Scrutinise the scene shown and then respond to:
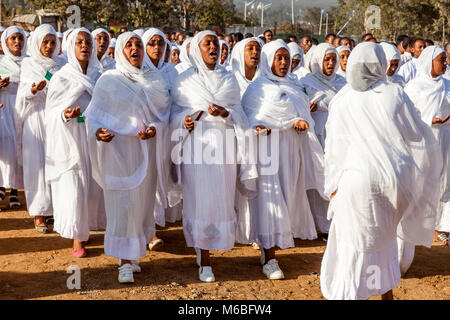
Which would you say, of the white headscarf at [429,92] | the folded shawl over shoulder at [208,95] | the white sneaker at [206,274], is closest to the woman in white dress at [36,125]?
the folded shawl over shoulder at [208,95]

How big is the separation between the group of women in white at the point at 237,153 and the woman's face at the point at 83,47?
0.01 meters

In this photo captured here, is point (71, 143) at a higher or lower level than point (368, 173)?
higher

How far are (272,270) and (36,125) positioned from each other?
349cm

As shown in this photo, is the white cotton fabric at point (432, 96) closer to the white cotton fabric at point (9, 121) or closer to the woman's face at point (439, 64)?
the woman's face at point (439, 64)

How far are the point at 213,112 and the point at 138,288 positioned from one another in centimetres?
180

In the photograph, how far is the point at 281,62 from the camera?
564 centimetres

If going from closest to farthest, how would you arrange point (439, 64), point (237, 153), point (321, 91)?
point (237, 153) < point (439, 64) < point (321, 91)

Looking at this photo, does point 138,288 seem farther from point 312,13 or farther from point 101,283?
point 312,13

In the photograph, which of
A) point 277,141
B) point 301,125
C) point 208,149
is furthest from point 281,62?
point 208,149

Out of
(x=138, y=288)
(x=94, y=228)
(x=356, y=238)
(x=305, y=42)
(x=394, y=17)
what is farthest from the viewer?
(x=394, y=17)

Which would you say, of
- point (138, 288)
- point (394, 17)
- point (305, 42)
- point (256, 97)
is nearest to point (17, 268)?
point (138, 288)

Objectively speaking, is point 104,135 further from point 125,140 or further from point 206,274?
point 206,274

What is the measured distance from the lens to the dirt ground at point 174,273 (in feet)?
16.4

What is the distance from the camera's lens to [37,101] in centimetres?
675
